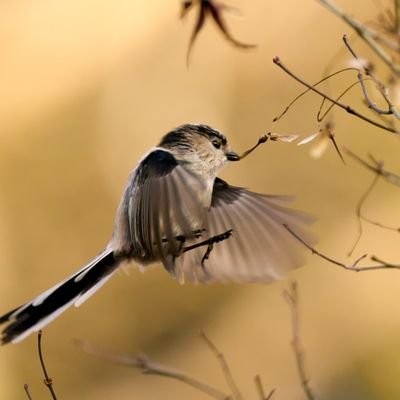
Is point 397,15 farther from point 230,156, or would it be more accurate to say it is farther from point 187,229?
point 230,156

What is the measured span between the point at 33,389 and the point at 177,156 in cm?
318

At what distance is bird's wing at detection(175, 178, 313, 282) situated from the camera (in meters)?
3.25

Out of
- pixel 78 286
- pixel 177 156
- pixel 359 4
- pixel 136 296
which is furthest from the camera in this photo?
pixel 136 296

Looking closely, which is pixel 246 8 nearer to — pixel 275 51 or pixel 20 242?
pixel 275 51

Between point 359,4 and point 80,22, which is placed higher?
point 80,22

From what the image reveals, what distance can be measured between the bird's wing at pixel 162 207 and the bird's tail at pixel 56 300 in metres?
0.14

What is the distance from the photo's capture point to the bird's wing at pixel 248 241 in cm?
325

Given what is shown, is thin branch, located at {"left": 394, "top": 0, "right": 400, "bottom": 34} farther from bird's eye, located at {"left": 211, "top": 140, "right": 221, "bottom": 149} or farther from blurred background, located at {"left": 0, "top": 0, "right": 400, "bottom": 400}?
blurred background, located at {"left": 0, "top": 0, "right": 400, "bottom": 400}

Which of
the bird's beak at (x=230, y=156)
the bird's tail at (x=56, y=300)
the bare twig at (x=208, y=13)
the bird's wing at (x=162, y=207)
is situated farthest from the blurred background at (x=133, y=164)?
the bare twig at (x=208, y=13)

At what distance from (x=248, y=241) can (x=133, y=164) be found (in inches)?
109

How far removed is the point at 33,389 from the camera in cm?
584

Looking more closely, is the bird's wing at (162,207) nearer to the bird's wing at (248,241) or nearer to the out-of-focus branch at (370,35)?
the bird's wing at (248,241)

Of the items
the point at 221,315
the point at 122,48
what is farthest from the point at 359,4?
the point at 221,315

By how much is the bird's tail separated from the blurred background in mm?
2834
